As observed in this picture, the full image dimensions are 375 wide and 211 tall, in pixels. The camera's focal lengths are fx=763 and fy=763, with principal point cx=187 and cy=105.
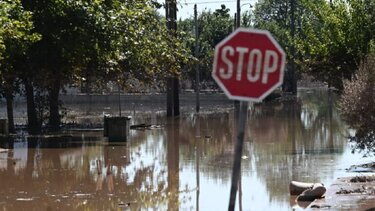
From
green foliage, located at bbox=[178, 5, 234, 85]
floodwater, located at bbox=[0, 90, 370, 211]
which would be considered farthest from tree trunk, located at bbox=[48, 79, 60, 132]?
green foliage, located at bbox=[178, 5, 234, 85]

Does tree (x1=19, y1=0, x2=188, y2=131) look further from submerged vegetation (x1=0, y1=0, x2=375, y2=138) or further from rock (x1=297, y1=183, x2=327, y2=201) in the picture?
rock (x1=297, y1=183, x2=327, y2=201)

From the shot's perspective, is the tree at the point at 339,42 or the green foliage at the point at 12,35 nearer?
the green foliage at the point at 12,35

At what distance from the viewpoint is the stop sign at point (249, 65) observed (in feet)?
19.6

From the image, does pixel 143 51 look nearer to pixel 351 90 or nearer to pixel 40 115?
pixel 40 115

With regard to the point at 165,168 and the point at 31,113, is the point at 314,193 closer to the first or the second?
the point at 165,168

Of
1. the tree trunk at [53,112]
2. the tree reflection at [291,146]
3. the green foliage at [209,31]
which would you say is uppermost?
the green foliage at [209,31]

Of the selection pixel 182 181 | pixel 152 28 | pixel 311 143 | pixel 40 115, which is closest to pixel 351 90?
pixel 182 181

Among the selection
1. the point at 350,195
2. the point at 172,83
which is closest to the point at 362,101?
the point at 350,195

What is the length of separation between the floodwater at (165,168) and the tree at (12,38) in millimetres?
2687

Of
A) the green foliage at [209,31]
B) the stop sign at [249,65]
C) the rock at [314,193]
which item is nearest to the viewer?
the stop sign at [249,65]

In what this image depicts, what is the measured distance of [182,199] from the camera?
15469 millimetres

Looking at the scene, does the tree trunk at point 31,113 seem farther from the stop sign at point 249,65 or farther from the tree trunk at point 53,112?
the stop sign at point 249,65

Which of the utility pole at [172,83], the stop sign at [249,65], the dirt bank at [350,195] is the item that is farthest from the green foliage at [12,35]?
the utility pole at [172,83]

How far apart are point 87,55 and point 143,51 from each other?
325 cm
